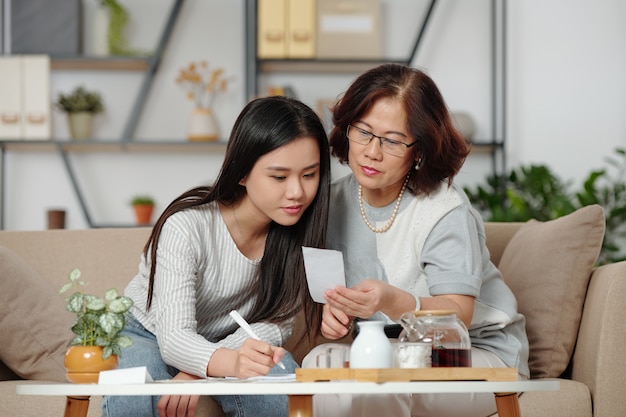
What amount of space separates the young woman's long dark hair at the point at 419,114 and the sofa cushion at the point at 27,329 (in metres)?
0.91

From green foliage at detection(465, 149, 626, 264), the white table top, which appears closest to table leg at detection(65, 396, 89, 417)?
the white table top

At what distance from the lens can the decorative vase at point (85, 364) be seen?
165 centimetres

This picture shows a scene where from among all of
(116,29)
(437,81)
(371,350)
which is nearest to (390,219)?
(371,350)

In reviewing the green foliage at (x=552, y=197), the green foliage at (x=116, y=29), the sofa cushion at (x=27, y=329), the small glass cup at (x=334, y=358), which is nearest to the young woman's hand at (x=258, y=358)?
the small glass cup at (x=334, y=358)

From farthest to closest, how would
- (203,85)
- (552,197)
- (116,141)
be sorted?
(203,85) → (116,141) → (552,197)

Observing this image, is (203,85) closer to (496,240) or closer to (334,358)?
(496,240)

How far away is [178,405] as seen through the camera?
194 cm

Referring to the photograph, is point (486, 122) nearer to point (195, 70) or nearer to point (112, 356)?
point (195, 70)

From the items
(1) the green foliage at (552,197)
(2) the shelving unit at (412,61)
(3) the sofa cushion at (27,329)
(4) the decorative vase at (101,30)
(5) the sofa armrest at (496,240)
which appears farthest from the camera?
(4) the decorative vase at (101,30)

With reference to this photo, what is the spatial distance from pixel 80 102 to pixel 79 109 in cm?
4

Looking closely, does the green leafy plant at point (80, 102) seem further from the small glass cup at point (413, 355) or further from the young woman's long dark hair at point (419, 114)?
the small glass cup at point (413, 355)

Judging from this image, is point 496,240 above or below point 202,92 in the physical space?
below

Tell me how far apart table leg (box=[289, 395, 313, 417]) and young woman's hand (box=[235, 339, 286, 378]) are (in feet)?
0.44

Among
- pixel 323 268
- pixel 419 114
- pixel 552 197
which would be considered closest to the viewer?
pixel 323 268
